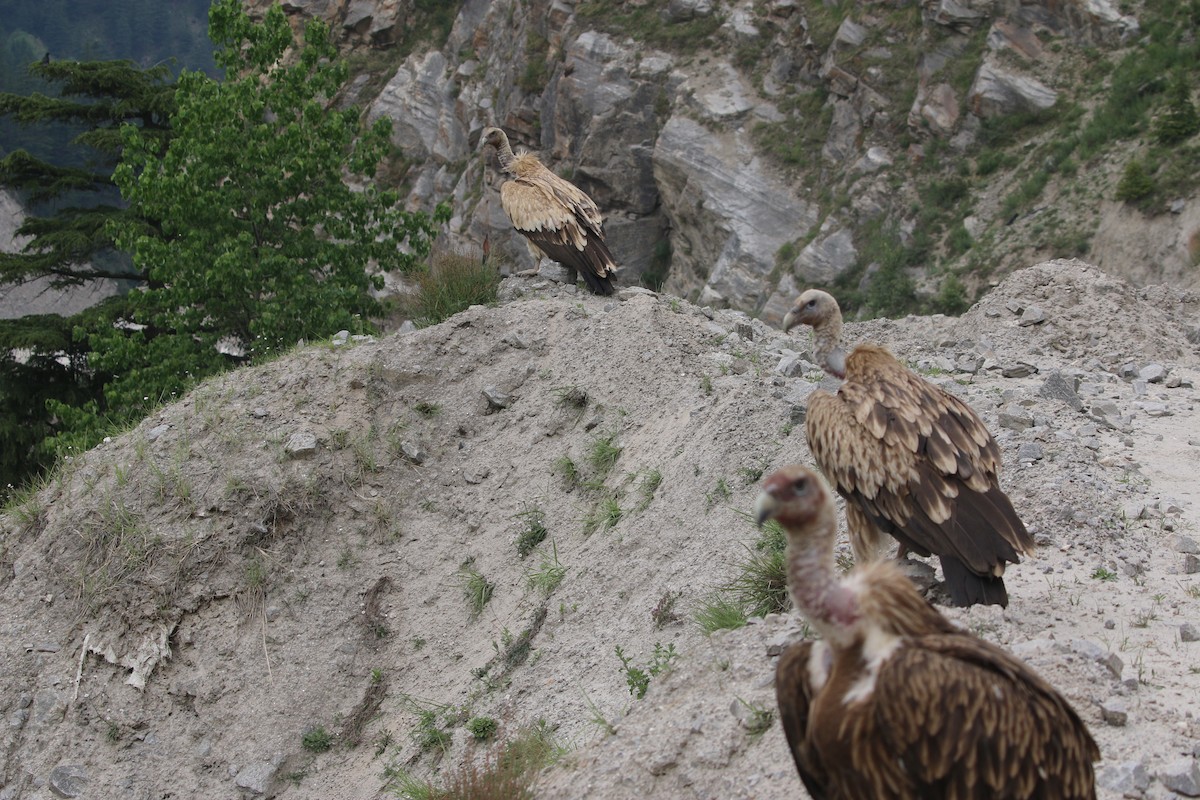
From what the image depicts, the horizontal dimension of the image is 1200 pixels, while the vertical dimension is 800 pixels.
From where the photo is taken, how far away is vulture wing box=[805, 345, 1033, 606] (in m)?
5.25

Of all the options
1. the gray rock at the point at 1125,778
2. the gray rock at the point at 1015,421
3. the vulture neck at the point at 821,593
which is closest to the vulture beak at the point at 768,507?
the vulture neck at the point at 821,593

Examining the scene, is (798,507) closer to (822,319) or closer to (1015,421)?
(822,319)

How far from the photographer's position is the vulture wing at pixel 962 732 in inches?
134

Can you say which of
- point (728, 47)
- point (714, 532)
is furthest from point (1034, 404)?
point (728, 47)

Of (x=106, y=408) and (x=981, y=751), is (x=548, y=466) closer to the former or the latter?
(x=981, y=751)

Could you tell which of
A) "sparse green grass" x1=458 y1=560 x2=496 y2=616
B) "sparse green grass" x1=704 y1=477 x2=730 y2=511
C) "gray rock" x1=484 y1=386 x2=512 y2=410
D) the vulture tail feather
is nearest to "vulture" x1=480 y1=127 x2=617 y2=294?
"gray rock" x1=484 y1=386 x2=512 y2=410

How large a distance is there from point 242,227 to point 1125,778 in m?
17.5

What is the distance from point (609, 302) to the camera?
12125 millimetres

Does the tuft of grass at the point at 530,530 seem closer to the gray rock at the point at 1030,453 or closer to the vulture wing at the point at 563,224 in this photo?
the vulture wing at the point at 563,224

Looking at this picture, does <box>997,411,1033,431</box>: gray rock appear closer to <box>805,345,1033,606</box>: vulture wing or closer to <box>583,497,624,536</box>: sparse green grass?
<box>805,345,1033,606</box>: vulture wing

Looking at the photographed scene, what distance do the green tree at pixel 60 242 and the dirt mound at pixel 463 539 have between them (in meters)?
11.1

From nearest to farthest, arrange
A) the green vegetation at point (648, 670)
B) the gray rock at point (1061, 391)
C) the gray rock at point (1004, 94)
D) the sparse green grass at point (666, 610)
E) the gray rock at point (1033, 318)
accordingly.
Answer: the green vegetation at point (648, 670) < the sparse green grass at point (666, 610) < the gray rock at point (1061, 391) < the gray rock at point (1033, 318) < the gray rock at point (1004, 94)

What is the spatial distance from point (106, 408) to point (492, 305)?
12051 millimetres

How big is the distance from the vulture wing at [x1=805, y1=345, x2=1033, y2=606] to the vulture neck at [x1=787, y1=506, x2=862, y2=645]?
188 cm
